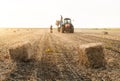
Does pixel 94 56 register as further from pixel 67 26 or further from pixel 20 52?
pixel 67 26

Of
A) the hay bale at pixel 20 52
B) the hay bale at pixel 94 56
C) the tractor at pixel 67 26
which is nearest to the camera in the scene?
the hay bale at pixel 94 56

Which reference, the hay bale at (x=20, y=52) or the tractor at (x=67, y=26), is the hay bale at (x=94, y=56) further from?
the tractor at (x=67, y=26)

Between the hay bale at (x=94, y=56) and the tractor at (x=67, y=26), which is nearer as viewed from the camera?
the hay bale at (x=94, y=56)

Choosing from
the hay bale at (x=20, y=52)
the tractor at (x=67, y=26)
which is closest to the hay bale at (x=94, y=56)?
the hay bale at (x=20, y=52)

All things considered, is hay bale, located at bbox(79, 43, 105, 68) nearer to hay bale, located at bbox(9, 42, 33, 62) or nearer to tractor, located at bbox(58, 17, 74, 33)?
hay bale, located at bbox(9, 42, 33, 62)

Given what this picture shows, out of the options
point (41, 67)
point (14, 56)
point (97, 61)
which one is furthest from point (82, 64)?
point (14, 56)

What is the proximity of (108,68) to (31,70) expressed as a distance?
121 inches

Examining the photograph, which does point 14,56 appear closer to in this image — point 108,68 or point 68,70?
point 68,70

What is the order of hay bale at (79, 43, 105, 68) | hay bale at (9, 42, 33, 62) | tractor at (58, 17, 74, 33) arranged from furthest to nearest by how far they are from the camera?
tractor at (58, 17, 74, 33) → hay bale at (9, 42, 33, 62) → hay bale at (79, 43, 105, 68)

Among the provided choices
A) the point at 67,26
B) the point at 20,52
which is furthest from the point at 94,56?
the point at 67,26

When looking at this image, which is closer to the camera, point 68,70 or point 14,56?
point 68,70

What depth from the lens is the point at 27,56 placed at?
41.7 ft

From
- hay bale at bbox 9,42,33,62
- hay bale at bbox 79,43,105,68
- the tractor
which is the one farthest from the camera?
the tractor

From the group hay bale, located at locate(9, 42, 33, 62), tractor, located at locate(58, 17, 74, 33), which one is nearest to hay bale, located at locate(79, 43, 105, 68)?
hay bale, located at locate(9, 42, 33, 62)
